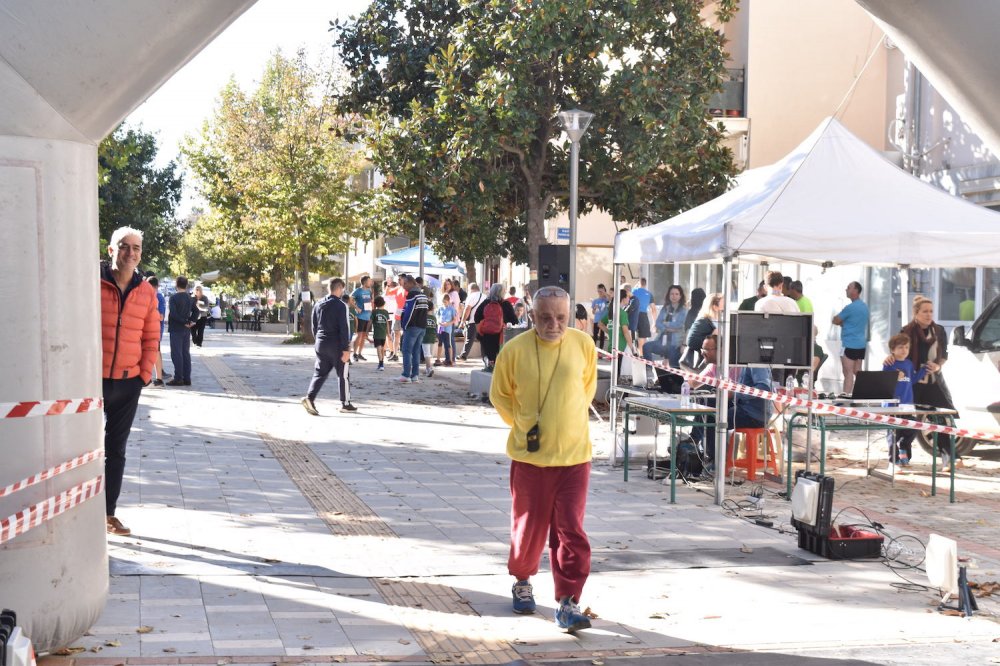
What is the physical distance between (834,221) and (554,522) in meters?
5.41

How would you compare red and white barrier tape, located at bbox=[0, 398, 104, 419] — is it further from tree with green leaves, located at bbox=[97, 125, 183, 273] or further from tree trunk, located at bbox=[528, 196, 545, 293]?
tree with green leaves, located at bbox=[97, 125, 183, 273]

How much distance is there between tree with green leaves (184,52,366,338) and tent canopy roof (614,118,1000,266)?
22686 mm

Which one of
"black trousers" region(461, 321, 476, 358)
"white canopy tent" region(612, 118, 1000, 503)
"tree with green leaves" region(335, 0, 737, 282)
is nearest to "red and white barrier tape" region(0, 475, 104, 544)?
"white canopy tent" region(612, 118, 1000, 503)

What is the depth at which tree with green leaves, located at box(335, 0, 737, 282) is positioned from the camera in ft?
61.7

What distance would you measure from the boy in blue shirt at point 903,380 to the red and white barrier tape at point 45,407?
818cm


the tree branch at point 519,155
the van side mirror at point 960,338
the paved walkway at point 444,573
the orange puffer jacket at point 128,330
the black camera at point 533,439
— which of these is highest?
the tree branch at point 519,155

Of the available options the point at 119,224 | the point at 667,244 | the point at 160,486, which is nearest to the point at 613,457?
the point at 667,244

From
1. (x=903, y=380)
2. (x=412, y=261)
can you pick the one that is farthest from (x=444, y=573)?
(x=412, y=261)

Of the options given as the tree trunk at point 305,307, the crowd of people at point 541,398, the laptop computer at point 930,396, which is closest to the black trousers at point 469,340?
the tree trunk at point 305,307

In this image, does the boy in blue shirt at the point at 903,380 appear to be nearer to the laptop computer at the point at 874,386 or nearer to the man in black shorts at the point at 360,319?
the laptop computer at the point at 874,386

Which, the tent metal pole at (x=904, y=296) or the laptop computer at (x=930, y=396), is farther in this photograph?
the tent metal pole at (x=904, y=296)

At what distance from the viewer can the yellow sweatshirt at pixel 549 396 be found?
636cm

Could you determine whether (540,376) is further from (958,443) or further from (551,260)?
(551,260)

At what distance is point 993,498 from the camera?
1099cm
